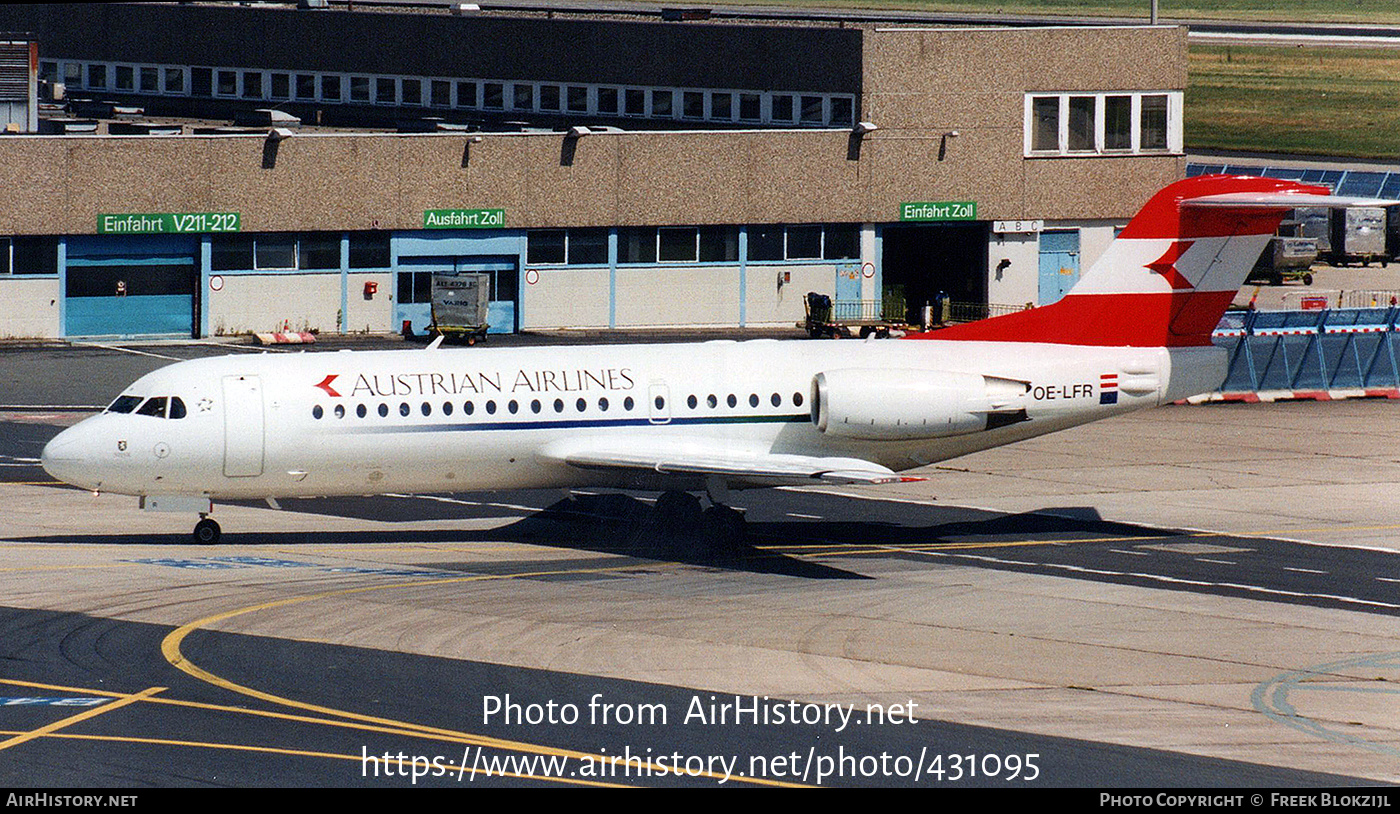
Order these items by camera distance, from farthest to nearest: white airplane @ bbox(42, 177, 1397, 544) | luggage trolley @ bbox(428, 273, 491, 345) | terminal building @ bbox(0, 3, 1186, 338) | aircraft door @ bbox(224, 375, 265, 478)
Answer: luggage trolley @ bbox(428, 273, 491, 345)
terminal building @ bbox(0, 3, 1186, 338)
white airplane @ bbox(42, 177, 1397, 544)
aircraft door @ bbox(224, 375, 265, 478)

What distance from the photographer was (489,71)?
8550cm

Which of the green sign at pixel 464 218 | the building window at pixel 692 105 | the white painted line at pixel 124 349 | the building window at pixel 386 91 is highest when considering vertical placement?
the building window at pixel 386 91

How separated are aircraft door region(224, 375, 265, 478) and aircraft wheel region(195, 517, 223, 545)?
189 cm

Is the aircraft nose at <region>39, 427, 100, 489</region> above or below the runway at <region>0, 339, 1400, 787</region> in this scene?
above

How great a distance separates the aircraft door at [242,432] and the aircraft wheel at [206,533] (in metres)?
1.89

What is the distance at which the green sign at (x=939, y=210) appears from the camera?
74.9 meters

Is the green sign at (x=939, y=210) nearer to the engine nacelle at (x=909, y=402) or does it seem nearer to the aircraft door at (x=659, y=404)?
the engine nacelle at (x=909, y=402)

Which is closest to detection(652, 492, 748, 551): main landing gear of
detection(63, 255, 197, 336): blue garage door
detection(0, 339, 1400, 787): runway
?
detection(0, 339, 1400, 787): runway

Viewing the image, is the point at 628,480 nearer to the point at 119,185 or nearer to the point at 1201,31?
the point at 119,185

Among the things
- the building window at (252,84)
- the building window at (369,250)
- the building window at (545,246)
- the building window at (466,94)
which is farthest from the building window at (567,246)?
the building window at (252,84)

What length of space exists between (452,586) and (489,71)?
57.1 metres

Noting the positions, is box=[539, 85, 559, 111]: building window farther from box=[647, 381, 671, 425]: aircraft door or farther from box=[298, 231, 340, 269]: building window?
box=[647, 381, 671, 425]: aircraft door

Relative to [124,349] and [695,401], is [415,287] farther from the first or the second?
[695,401]

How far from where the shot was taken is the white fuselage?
33781 millimetres
